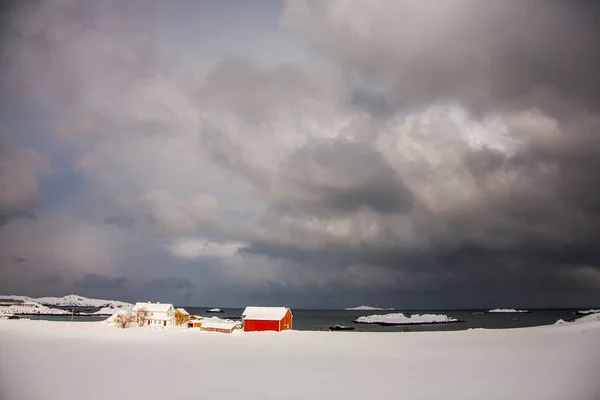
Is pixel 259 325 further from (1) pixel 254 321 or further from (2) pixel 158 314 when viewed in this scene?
(2) pixel 158 314

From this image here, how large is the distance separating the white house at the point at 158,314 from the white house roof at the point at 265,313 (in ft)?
62.3

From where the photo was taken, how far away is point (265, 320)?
58094 mm

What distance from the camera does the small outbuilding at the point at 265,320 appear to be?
57.6 metres

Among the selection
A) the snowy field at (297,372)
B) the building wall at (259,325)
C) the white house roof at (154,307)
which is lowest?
the building wall at (259,325)

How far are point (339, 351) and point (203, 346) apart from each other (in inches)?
459

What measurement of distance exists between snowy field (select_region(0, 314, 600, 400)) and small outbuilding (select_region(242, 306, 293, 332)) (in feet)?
82.7

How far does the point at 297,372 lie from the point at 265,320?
36.9m

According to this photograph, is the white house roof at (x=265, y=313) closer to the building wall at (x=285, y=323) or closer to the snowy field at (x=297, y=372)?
the building wall at (x=285, y=323)

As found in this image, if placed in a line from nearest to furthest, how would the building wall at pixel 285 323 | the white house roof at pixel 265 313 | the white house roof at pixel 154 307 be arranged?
1. the building wall at pixel 285 323
2. the white house roof at pixel 265 313
3. the white house roof at pixel 154 307

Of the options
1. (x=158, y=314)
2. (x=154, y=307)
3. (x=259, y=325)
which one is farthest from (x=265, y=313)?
(x=154, y=307)

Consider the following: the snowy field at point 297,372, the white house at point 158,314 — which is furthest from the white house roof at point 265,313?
the snowy field at point 297,372

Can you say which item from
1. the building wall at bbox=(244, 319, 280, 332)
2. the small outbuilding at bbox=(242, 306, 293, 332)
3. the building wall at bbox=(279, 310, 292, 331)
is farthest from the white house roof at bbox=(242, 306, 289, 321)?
the building wall at bbox=(279, 310, 292, 331)

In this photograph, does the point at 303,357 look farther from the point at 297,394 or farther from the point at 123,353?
the point at 123,353

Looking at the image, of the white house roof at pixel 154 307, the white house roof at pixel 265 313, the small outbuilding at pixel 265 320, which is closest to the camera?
the small outbuilding at pixel 265 320
